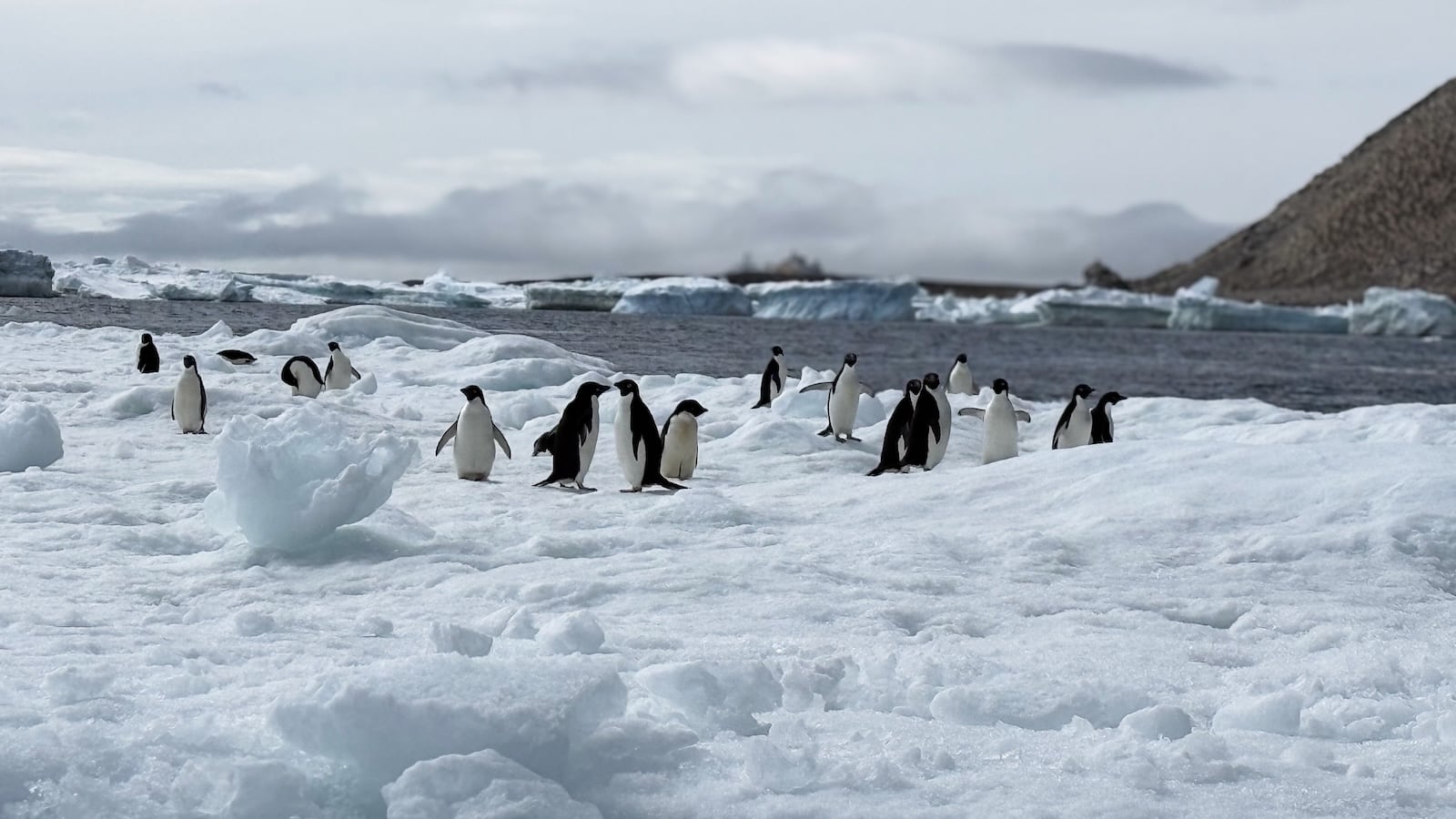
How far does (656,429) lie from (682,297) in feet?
158

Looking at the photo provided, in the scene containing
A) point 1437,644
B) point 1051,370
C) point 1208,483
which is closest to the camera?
point 1437,644

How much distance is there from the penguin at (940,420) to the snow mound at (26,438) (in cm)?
598

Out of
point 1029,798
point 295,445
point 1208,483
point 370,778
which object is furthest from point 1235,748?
point 295,445

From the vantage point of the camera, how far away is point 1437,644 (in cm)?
473

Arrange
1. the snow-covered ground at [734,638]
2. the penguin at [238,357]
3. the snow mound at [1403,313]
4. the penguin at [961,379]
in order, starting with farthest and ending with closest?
the snow mound at [1403,313] → the penguin at [961,379] → the penguin at [238,357] → the snow-covered ground at [734,638]

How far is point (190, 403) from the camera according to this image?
11.1 m

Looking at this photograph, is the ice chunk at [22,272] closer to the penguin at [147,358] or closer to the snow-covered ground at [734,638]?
the penguin at [147,358]

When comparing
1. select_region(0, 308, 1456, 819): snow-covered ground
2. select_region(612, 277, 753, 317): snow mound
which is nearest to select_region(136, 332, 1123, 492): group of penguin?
select_region(0, 308, 1456, 819): snow-covered ground

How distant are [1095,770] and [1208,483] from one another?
3469 millimetres

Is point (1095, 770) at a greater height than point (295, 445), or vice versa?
point (295, 445)

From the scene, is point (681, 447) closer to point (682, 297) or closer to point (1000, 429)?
point (1000, 429)

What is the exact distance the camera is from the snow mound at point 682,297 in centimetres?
5431

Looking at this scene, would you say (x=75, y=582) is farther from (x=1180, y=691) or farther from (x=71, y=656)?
(x=1180, y=691)

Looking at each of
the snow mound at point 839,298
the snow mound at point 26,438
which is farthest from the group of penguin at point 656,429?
the snow mound at point 839,298
